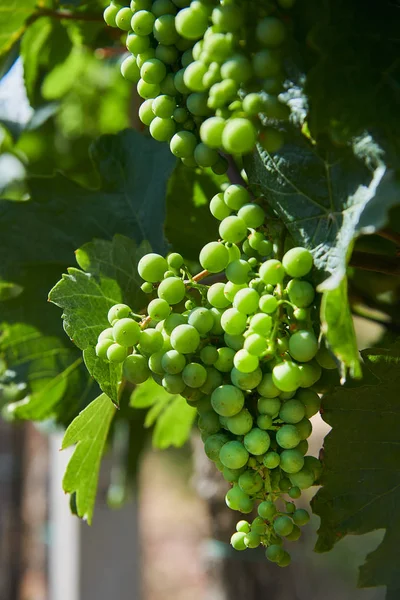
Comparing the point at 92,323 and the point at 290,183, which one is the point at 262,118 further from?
the point at 92,323

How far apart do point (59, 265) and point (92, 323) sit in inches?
9.2

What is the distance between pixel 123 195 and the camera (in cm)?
65

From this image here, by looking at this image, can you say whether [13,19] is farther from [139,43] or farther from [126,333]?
[126,333]

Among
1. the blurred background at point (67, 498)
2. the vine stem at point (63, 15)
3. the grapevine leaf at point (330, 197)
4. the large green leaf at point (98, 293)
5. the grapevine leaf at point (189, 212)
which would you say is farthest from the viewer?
the blurred background at point (67, 498)

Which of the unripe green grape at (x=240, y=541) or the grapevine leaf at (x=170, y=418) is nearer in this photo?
the unripe green grape at (x=240, y=541)

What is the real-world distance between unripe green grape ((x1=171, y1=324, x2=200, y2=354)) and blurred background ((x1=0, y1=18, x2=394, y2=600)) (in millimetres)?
345

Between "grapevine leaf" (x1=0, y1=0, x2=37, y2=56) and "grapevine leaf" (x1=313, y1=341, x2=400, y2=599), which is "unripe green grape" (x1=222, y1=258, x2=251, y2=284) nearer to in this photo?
"grapevine leaf" (x1=313, y1=341, x2=400, y2=599)

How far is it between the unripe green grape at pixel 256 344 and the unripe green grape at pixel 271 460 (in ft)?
0.21

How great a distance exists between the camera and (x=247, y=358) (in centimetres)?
38

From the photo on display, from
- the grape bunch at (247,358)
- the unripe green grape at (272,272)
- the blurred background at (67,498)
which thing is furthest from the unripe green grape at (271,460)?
the blurred background at (67,498)

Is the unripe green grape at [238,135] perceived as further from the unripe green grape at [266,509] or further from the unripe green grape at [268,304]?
the unripe green grape at [266,509]

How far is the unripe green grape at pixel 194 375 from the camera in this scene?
1.29 feet

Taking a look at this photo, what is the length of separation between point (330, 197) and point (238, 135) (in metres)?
0.08

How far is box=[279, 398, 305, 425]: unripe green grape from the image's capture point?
1.29 ft
